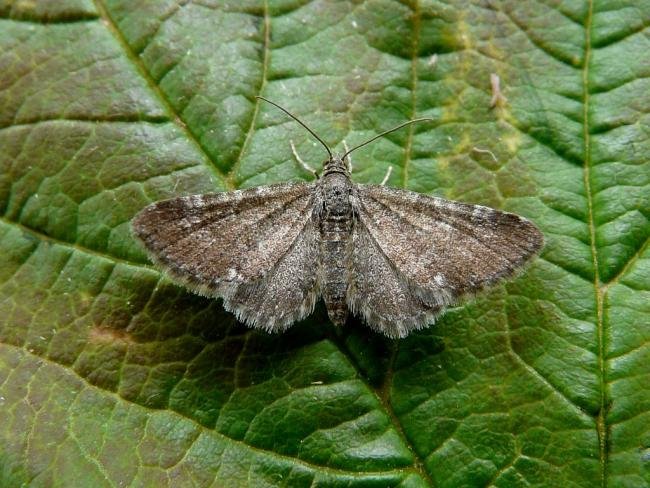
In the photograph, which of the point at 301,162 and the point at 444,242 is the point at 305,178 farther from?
the point at 444,242

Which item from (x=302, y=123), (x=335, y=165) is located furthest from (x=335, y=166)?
(x=302, y=123)

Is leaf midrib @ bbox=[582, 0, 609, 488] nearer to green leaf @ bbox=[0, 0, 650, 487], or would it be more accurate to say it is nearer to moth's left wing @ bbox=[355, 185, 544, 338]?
green leaf @ bbox=[0, 0, 650, 487]

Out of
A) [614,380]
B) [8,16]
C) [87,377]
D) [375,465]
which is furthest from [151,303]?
[614,380]

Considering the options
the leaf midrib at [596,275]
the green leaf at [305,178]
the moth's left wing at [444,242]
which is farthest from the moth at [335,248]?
the leaf midrib at [596,275]

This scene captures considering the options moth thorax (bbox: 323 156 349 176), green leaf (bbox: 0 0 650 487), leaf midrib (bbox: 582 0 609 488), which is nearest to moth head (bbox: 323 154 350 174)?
moth thorax (bbox: 323 156 349 176)

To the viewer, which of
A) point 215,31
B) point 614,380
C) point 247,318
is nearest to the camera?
point 614,380

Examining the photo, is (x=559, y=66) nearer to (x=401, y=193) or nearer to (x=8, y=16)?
(x=401, y=193)
